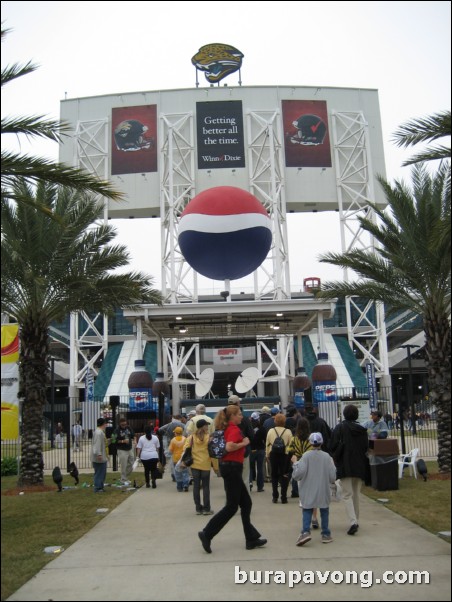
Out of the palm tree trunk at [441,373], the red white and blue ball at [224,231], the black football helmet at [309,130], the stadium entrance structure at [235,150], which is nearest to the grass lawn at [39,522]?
the palm tree trunk at [441,373]

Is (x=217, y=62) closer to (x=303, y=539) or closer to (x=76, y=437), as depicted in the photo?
(x=76, y=437)

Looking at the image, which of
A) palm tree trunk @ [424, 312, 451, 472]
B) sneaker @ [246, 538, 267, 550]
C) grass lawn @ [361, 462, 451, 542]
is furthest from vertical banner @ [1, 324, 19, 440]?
palm tree trunk @ [424, 312, 451, 472]

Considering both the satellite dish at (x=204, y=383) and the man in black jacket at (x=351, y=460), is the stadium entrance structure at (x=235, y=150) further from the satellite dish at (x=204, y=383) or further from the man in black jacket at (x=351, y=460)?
the man in black jacket at (x=351, y=460)

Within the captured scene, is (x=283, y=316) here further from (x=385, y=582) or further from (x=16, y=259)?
(x=385, y=582)

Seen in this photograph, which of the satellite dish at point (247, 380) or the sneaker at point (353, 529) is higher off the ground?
the satellite dish at point (247, 380)

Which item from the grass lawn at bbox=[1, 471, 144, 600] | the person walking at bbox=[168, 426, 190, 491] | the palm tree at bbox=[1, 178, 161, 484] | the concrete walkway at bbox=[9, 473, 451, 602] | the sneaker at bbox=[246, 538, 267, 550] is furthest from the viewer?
the palm tree at bbox=[1, 178, 161, 484]

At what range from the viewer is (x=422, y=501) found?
1116cm

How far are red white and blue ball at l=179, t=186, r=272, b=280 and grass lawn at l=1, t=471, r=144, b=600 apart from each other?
8164 mm

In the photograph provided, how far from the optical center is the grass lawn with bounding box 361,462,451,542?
9188 mm

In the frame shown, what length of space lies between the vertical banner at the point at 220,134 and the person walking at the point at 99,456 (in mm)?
30996

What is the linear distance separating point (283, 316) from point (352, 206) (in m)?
22.2

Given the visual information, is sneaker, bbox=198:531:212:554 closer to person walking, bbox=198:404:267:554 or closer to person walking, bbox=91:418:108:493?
person walking, bbox=198:404:267:554

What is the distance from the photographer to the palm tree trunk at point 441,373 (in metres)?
14.7

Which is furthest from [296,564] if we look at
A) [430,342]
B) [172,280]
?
[172,280]
